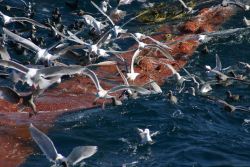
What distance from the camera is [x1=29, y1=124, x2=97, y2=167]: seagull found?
8.27m

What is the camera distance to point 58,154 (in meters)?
8.67

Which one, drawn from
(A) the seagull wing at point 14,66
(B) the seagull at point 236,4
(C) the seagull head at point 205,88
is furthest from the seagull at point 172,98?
(B) the seagull at point 236,4

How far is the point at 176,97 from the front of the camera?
12.4m

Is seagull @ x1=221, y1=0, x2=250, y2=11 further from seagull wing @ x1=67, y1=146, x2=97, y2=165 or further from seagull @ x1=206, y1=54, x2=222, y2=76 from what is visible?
seagull wing @ x1=67, y1=146, x2=97, y2=165

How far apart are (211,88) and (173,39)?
3412 millimetres

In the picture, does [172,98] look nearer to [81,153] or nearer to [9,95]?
[9,95]

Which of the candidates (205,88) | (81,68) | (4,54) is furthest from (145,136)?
(4,54)

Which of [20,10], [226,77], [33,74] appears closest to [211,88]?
[226,77]

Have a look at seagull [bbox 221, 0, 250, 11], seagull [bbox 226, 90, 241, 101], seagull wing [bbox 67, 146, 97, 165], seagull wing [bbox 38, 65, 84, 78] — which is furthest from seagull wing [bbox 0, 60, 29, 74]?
seagull [bbox 221, 0, 250, 11]

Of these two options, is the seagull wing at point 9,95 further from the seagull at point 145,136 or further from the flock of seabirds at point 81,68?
the seagull at point 145,136

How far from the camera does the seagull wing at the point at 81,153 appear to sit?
8.20 m

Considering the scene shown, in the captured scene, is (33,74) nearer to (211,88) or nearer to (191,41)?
(211,88)

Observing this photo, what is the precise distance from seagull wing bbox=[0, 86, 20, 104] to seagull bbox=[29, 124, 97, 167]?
109 centimetres

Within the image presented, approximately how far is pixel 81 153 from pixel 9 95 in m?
2.10
